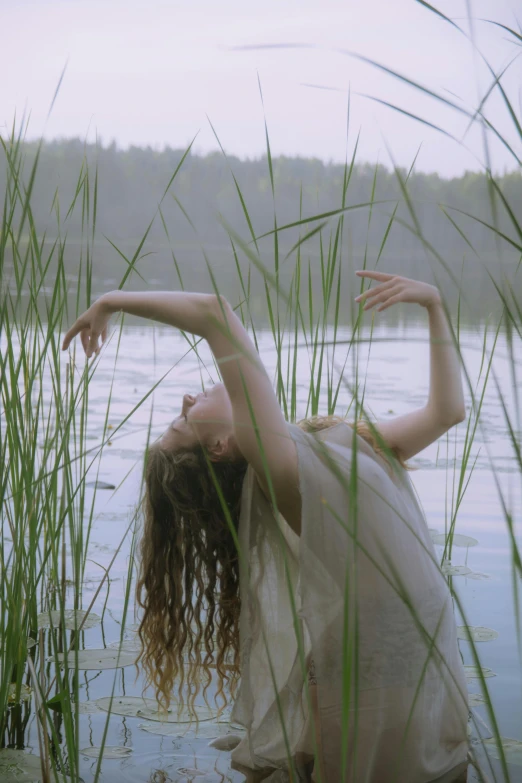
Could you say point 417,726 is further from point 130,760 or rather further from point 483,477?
point 483,477

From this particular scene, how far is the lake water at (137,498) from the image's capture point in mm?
1671

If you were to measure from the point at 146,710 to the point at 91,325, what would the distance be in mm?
978

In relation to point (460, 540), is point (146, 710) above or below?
below

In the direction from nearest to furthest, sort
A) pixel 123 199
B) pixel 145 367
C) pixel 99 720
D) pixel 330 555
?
pixel 330 555
pixel 99 720
pixel 145 367
pixel 123 199

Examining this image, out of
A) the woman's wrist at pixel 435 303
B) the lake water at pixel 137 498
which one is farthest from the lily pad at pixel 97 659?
the woman's wrist at pixel 435 303

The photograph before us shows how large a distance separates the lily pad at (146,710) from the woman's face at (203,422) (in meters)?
0.61

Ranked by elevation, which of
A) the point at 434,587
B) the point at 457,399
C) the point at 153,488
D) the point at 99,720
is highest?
the point at 457,399

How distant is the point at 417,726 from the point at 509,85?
3.32 feet

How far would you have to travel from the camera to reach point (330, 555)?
136 centimetres

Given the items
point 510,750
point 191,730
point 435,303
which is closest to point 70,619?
point 191,730

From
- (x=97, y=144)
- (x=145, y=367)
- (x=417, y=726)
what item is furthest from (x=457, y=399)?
(x=145, y=367)

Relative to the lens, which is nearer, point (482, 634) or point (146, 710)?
point (146, 710)

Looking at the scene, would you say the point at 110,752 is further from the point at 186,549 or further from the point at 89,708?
the point at 186,549

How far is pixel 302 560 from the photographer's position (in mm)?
1355
